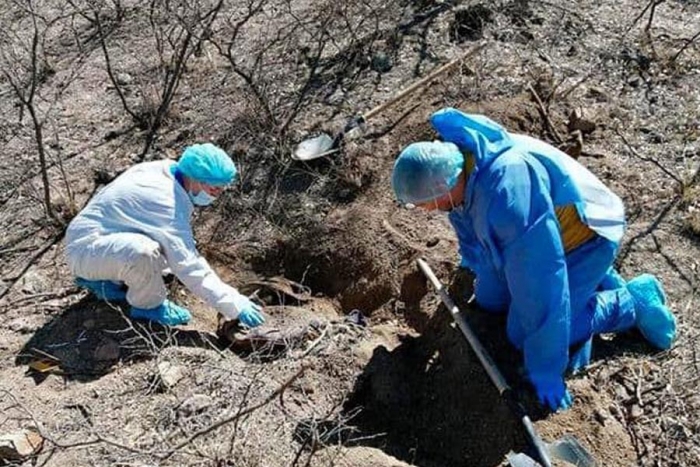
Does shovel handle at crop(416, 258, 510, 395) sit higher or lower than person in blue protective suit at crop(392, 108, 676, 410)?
lower

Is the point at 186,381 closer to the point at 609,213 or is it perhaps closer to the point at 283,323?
the point at 283,323

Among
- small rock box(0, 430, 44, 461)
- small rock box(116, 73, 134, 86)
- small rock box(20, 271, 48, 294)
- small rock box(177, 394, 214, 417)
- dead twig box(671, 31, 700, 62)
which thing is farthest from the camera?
small rock box(116, 73, 134, 86)

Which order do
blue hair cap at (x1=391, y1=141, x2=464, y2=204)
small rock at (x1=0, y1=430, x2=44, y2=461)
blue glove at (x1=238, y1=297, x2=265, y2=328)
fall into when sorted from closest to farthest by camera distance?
blue hair cap at (x1=391, y1=141, x2=464, y2=204) → small rock at (x1=0, y1=430, x2=44, y2=461) → blue glove at (x1=238, y1=297, x2=265, y2=328)

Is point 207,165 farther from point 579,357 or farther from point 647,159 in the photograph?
point 647,159

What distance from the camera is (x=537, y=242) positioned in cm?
330

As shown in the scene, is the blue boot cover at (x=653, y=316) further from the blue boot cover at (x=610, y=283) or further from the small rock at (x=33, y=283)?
the small rock at (x=33, y=283)

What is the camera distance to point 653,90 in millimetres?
5312

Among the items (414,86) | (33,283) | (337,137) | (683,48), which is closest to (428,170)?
(337,137)

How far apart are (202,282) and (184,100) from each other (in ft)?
6.63

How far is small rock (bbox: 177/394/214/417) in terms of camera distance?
3.52 meters

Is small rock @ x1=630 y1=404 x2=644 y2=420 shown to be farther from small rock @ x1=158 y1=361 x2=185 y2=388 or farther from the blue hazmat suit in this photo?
small rock @ x1=158 y1=361 x2=185 y2=388

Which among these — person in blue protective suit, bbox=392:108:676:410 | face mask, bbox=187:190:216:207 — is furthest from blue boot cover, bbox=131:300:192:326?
person in blue protective suit, bbox=392:108:676:410

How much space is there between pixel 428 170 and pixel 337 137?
1.93m

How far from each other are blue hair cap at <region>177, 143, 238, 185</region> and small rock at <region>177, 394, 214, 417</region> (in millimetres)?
961
